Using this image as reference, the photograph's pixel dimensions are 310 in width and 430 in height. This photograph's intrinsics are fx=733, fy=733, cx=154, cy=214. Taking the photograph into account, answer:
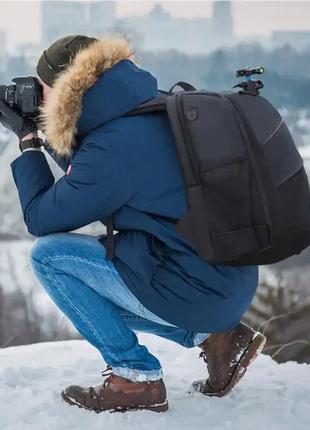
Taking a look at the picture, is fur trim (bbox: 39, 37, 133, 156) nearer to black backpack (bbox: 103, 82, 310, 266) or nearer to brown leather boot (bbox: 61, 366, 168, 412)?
black backpack (bbox: 103, 82, 310, 266)

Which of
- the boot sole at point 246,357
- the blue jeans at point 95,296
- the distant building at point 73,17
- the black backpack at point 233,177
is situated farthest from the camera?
the distant building at point 73,17

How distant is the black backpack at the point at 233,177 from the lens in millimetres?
1414

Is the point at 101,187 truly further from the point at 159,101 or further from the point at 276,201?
the point at 276,201

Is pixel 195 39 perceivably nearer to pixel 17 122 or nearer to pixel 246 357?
pixel 17 122

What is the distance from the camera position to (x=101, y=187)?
4.66 feet

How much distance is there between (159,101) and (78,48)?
0.73ft

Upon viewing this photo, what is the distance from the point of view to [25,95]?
5.29 ft

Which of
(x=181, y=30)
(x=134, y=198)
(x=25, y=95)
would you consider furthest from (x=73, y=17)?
(x=134, y=198)

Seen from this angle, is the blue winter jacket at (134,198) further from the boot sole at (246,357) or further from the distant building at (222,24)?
the distant building at (222,24)

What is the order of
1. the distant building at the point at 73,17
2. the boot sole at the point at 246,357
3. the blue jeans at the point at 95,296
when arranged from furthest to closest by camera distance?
the distant building at the point at 73,17
the boot sole at the point at 246,357
the blue jeans at the point at 95,296

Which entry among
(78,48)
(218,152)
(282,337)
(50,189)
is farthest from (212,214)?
(282,337)

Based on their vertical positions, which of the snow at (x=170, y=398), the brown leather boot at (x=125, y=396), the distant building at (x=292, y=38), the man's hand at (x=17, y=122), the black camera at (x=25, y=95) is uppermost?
the black camera at (x=25, y=95)

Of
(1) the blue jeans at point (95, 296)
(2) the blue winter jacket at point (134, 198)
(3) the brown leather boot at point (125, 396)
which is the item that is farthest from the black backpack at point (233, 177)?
(3) the brown leather boot at point (125, 396)

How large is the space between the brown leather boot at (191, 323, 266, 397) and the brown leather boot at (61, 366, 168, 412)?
0.50 feet
